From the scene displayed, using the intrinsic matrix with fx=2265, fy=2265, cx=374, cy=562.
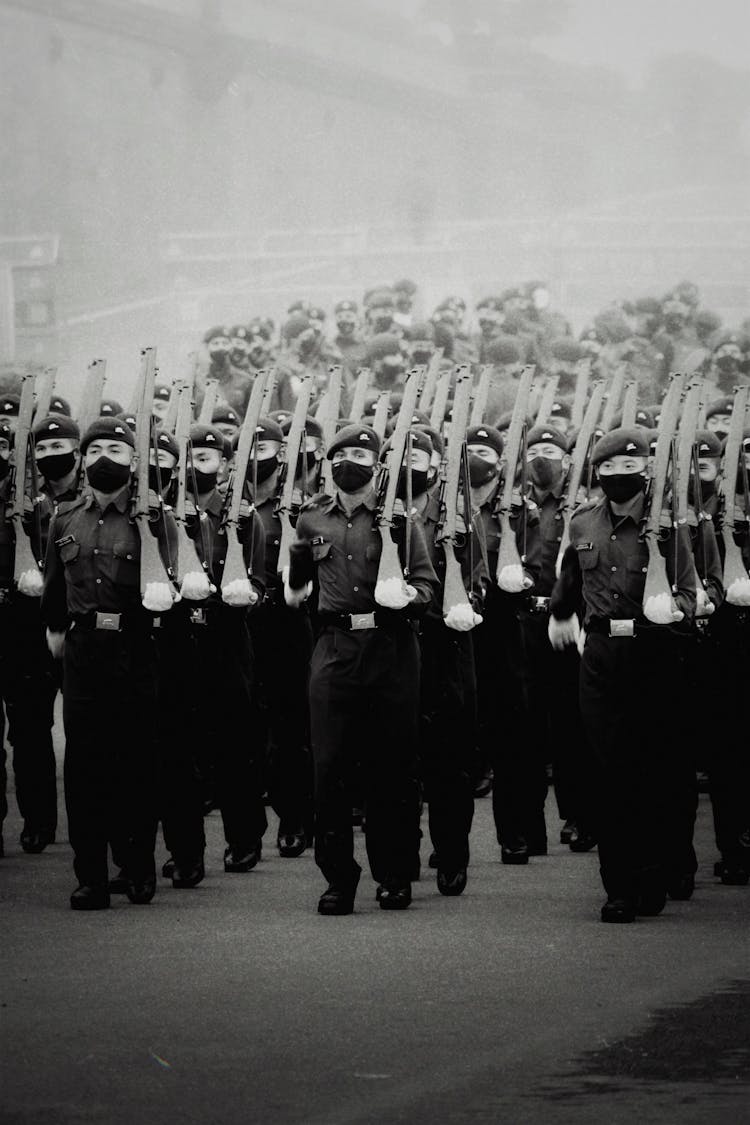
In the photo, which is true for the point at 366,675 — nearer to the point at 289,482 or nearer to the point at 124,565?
the point at 124,565

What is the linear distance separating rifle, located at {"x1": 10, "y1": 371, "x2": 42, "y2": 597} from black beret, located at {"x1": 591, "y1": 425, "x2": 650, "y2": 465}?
308cm

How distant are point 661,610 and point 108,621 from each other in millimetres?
2280

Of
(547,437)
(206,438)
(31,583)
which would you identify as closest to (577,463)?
(547,437)

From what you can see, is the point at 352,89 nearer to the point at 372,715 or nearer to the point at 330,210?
the point at 330,210

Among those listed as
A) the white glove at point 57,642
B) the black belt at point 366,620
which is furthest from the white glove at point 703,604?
the white glove at point 57,642

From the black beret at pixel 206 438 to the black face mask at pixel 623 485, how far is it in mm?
2759

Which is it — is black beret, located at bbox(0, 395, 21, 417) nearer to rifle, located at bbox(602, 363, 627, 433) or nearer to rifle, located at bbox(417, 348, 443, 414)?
rifle, located at bbox(417, 348, 443, 414)

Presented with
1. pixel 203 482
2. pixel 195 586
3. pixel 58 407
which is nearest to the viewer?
pixel 195 586

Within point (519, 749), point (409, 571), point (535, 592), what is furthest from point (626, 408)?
point (409, 571)

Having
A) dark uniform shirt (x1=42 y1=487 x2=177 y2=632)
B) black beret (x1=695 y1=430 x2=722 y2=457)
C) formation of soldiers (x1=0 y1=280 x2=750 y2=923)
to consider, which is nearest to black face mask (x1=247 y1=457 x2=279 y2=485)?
formation of soldiers (x1=0 y1=280 x2=750 y2=923)

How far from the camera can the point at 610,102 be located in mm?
24422

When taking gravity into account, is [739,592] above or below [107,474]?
below

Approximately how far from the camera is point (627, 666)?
9203mm

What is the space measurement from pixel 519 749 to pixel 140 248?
14.5 m
